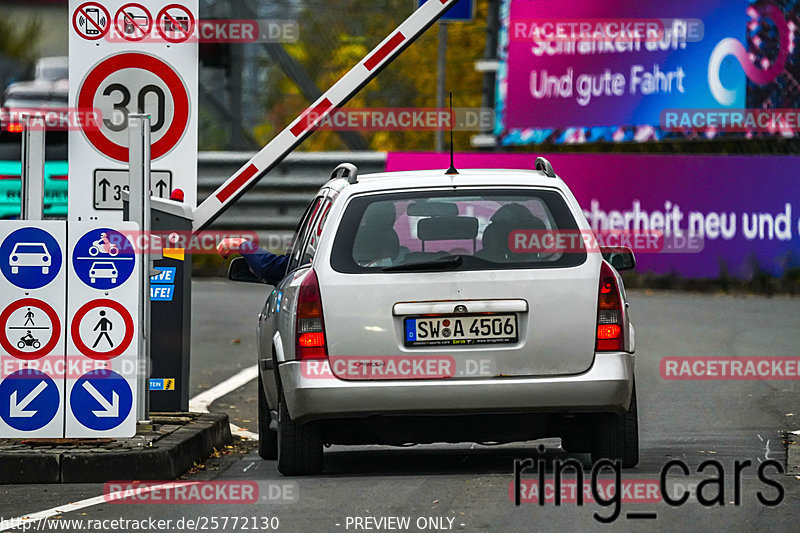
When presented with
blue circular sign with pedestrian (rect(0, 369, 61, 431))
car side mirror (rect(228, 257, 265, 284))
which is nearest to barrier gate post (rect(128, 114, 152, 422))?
blue circular sign with pedestrian (rect(0, 369, 61, 431))

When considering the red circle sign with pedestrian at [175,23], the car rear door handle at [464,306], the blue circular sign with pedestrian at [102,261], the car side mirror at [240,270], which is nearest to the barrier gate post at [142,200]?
the blue circular sign with pedestrian at [102,261]

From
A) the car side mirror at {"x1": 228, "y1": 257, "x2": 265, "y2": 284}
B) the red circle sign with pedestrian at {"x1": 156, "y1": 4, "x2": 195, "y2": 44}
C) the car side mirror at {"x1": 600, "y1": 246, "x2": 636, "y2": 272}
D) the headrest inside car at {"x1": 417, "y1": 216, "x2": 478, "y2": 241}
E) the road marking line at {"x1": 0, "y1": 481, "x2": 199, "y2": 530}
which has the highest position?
the red circle sign with pedestrian at {"x1": 156, "y1": 4, "x2": 195, "y2": 44}

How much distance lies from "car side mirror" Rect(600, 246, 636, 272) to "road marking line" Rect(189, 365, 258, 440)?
3361 mm

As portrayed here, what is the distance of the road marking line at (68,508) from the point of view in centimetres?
818

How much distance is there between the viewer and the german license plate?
905cm

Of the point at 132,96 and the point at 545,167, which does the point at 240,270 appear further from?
the point at 545,167

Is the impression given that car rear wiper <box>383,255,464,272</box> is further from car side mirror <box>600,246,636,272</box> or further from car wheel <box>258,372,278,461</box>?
car wheel <box>258,372,278,461</box>

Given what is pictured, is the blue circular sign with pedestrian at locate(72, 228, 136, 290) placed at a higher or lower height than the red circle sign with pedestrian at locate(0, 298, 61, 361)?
higher

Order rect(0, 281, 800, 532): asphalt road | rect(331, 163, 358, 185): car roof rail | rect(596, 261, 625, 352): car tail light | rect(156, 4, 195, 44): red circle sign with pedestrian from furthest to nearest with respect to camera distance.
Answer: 1. rect(156, 4, 195, 44): red circle sign with pedestrian
2. rect(331, 163, 358, 185): car roof rail
3. rect(596, 261, 625, 352): car tail light
4. rect(0, 281, 800, 532): asphalt road

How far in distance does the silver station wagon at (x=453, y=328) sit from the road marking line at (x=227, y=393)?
10.6 feet

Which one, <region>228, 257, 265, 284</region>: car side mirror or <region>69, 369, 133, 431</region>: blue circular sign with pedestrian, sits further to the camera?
<region>228, 257, 265, 284</region>: car side mirror

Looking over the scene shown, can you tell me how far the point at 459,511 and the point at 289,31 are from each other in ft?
94.5

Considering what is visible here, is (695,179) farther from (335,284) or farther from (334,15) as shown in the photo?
(334,15)

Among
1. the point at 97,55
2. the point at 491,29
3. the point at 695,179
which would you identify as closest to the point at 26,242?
the point at 97,55
